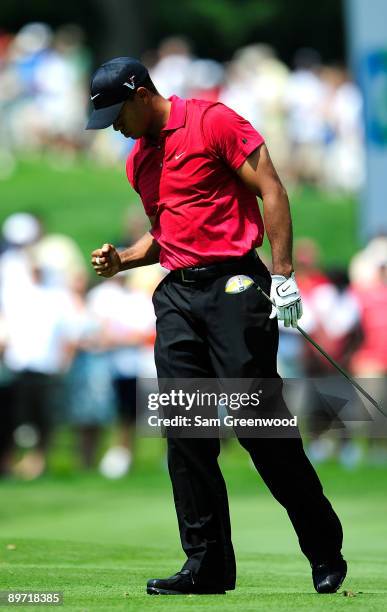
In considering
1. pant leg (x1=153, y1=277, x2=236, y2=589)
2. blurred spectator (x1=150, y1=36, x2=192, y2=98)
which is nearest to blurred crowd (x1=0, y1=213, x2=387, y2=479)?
pant leg (x1=153, y1=277, x2=236, y2=589)

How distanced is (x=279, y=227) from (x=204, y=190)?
382mm

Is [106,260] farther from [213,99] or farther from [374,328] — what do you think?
[213,99]

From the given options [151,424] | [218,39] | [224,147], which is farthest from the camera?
[218,39]

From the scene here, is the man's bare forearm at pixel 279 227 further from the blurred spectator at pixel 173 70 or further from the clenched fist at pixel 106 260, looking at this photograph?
the blurred spectator at pixel 173 70

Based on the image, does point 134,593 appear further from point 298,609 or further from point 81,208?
point 81,208

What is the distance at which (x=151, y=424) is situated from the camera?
7660 millimetres

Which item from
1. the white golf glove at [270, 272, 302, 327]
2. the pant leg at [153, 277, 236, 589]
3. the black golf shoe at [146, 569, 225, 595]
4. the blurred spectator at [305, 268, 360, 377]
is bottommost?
the blurred spectator at [305, 268, 360, 377]

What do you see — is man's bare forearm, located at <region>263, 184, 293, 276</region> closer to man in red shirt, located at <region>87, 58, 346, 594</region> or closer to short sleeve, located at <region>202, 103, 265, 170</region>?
man in red shirt, located at <region>87, 58, 346, 594</region>

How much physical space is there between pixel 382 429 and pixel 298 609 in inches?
224

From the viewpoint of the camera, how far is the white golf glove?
22.4ft

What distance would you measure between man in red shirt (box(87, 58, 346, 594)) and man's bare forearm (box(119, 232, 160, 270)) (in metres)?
0.29

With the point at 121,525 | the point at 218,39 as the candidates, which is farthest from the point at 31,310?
the point at 218,39

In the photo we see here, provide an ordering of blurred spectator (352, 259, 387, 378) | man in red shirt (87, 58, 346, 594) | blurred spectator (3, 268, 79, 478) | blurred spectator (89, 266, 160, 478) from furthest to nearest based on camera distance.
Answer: blurred spectator (89, 266, 160, 478)
blurred spectator (352, 259, 387, 378)
blurred spectator (3, 268, 79, 478)
man in red shirt (87, 58, 346, 594)

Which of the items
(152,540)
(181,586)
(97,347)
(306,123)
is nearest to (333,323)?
(97,347)
